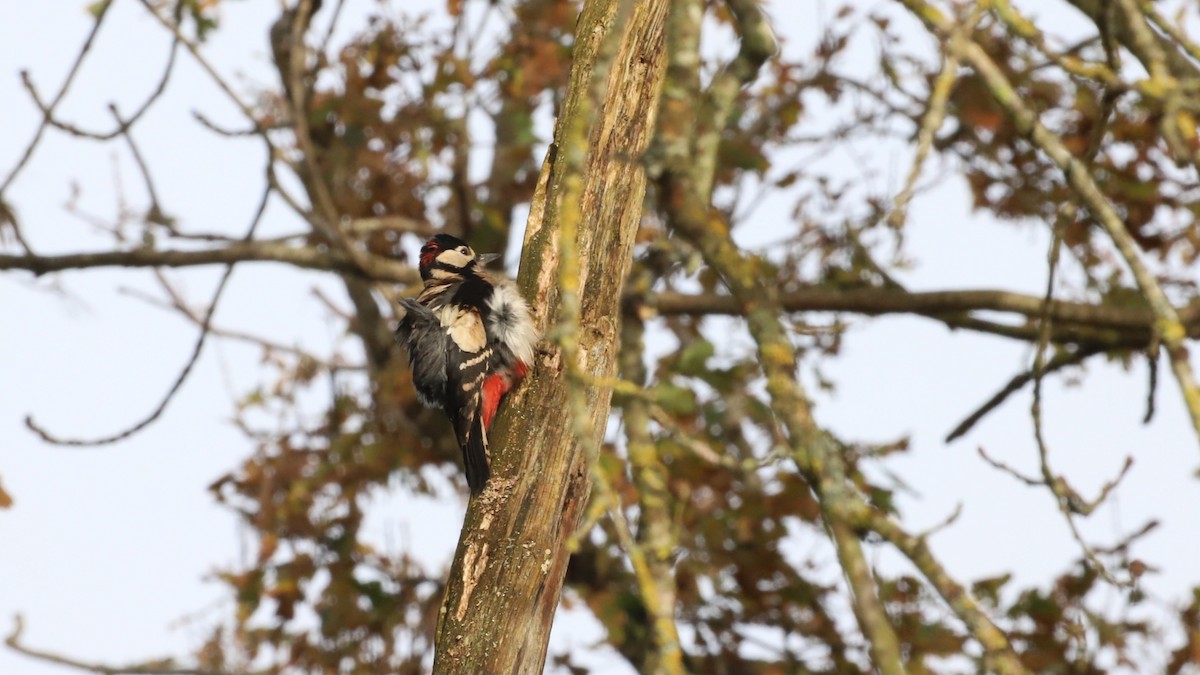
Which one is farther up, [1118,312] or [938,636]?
[1118,312]

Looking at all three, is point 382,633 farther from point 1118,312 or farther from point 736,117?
point 1118,312

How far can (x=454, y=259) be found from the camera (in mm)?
5609

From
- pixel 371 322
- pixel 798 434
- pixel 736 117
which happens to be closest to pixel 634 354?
pixel 736 117

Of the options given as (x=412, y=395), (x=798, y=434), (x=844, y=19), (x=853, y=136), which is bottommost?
(x=798, y=434)

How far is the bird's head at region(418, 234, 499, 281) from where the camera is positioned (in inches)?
221

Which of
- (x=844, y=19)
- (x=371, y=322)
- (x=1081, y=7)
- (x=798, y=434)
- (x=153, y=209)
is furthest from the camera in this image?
(x=371, y=322)

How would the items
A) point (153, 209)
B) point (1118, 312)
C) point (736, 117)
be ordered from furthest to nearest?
point (736, 117) → point (153, 209) → point (1118, 312)

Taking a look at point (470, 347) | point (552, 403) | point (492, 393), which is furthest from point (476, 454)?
point (470, 347)

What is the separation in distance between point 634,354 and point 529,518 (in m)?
3.71

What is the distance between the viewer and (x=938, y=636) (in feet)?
22.2

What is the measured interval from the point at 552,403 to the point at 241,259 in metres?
3.84

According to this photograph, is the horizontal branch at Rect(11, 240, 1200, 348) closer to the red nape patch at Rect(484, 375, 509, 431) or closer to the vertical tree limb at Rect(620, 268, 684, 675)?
the vertical tree limb at Rect(620, 268, 684, 675)

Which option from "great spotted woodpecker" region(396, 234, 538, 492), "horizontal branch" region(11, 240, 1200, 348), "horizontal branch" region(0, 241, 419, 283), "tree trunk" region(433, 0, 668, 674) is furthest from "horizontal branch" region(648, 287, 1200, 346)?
"tree trunk" region(433, 0, 668, 674)

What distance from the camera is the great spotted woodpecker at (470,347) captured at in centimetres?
366
